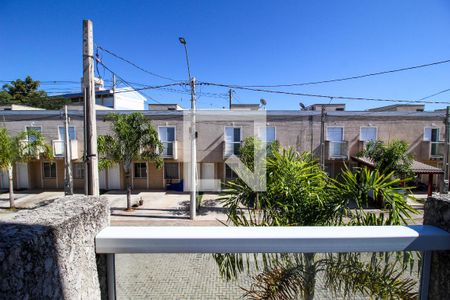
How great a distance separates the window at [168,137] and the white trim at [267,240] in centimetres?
1532

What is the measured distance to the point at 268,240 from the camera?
122cm

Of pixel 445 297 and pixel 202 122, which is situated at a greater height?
pixel 202 122

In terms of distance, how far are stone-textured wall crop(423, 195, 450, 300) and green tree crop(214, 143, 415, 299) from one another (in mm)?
222

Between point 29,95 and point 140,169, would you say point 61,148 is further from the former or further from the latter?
point 29,95

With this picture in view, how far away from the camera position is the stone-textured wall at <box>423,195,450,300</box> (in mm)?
1302

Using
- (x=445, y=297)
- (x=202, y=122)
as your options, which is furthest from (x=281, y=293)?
(x=202, y=122)

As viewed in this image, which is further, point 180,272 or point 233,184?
point 233,184

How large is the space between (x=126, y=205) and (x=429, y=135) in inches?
758

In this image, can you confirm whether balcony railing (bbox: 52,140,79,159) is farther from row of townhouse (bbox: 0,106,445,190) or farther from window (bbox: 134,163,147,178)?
window (bbox: 134,163,147,178)

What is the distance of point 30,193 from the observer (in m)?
16.1

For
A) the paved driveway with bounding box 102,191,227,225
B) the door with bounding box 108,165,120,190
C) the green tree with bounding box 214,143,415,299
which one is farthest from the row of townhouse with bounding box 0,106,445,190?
the green tree with bounding box 214,143,415,299

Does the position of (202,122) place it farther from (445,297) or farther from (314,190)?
(445,297)

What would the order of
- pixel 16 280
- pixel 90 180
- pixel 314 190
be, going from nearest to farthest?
pixel 16 280, pixel 314 190, pixel 90 180

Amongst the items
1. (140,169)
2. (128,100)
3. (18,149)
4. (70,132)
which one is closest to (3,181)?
(70,132)
